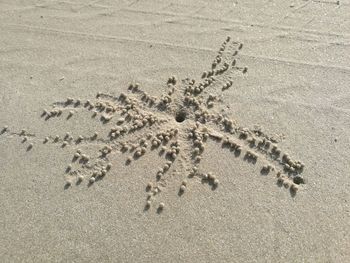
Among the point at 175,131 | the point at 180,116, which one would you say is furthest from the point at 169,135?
the point at 180,116

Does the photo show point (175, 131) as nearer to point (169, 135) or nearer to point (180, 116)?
point (169, 135)

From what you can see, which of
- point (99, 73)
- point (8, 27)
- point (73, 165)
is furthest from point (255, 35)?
point (8, 27)

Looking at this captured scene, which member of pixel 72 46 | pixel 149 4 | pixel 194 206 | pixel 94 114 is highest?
pixel 149 4

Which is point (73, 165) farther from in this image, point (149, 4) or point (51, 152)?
point (149, 4)

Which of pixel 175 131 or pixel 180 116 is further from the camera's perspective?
pixel 180 116

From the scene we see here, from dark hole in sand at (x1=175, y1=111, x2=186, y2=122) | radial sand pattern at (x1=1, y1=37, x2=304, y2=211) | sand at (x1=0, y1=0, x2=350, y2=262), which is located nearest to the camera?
sand at (x1=0, y1=0, x2=350, y2=262)

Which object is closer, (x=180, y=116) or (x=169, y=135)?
(x=169, y=135)
